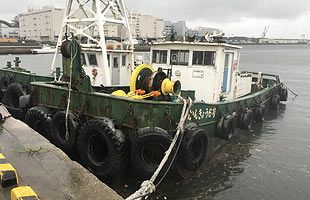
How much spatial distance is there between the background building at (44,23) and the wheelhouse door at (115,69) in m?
120

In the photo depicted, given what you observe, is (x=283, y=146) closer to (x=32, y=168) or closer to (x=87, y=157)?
(x=87, y=157)

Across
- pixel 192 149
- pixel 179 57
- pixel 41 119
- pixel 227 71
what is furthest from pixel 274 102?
pixel 41 119

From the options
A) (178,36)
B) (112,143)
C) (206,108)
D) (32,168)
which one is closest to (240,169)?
(206,108)

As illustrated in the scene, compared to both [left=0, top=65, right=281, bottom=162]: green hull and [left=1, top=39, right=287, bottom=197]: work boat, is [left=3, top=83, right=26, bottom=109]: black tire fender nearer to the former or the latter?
[left=1, top=39, right=287, bottom=197]: work boat

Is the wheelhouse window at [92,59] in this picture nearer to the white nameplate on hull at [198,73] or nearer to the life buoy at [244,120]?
the white nameplate on hull at [198,73]

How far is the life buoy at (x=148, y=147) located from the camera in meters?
7.52

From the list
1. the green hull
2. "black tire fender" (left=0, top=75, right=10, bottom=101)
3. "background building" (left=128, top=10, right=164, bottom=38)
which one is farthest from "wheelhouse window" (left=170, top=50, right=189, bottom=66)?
"background building" (left=128, top=10, right=164, bottom=38)

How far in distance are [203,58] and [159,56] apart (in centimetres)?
184

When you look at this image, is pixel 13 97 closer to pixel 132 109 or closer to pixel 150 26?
pixel 132 109

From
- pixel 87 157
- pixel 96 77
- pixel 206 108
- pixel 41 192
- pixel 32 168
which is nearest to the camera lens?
pixel 41 192

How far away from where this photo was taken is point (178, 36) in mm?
11812

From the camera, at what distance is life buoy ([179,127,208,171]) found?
792cm

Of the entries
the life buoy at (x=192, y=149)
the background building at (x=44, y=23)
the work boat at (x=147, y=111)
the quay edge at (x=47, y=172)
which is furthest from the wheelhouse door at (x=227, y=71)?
the background building at (x=44, y=23)

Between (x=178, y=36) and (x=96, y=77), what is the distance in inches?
170
